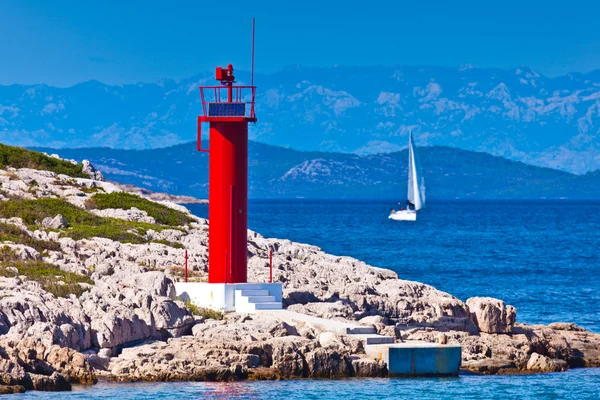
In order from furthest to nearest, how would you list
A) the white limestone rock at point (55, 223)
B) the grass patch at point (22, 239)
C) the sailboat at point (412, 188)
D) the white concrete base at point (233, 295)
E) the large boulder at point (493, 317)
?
the sailboat at point (412, 188) → the white limestone rock at point (55, 223) → the grass patch at point (22, 239) → the large boulder at point (493, 317) → the white concrete base at point (233, 295)

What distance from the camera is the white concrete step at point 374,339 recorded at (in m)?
24.8

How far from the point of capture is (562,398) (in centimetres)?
2339

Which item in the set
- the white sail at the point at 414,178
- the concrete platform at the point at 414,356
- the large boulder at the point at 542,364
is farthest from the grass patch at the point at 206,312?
the white sail at the point at 414,178

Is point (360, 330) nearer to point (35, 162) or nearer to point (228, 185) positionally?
point (228, 185)

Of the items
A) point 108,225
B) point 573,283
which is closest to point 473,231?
point 573,283

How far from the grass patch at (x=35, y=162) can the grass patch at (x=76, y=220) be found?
8835 mm

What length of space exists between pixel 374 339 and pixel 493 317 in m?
4.69

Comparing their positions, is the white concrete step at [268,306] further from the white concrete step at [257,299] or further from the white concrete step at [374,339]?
the white concrete step at [374,339]

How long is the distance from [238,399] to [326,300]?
768 centimetres

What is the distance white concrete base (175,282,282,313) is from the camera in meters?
27.4

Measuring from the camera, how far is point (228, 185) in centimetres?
2777

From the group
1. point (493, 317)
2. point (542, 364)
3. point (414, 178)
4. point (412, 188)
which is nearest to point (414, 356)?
point (542, 364)

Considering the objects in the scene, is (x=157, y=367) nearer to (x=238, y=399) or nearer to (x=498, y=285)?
(x=238, y=399)

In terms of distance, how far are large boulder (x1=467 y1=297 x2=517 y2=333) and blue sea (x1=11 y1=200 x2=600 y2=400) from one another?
220 centimetres
